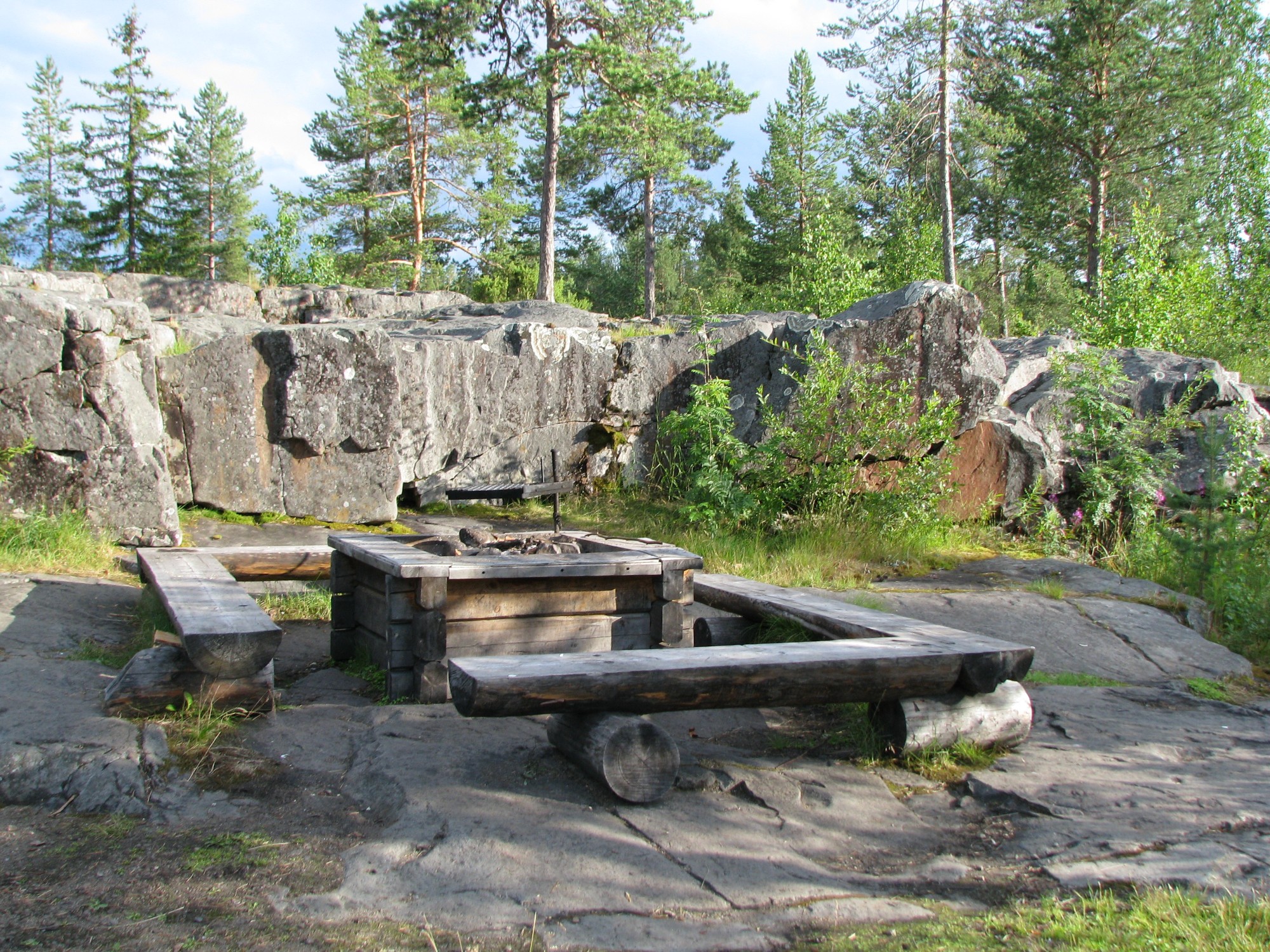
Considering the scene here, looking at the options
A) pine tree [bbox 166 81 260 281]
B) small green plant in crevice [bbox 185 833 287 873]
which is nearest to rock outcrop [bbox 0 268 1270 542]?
small green plant in crevice [bbox 185 833 287 873]

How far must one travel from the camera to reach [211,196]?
34938 millimetres

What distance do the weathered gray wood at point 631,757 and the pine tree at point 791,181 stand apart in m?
24.7

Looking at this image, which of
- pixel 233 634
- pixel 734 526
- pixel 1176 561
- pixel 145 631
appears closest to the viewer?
pixel 233 634

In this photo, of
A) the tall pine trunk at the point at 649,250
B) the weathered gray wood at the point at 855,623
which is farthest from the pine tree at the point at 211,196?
the weathered gray wood at the point at 855,623

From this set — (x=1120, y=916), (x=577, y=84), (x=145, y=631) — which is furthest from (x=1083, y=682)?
(x=577, y=84)

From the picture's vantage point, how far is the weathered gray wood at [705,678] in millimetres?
3062

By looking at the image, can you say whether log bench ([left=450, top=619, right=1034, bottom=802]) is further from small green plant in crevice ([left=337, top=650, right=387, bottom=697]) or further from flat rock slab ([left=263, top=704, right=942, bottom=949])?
small green plant in crevice ([left=337, top=650, right=387, bottom=697])

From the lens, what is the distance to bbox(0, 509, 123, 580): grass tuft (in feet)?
20.1

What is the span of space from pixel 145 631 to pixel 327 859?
2.80 metres

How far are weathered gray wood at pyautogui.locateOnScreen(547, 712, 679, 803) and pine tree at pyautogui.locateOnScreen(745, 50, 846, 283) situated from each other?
24.7 meters

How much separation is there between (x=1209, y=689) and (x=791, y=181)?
24.5 meters

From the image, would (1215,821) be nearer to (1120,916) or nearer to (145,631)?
(1120,916)

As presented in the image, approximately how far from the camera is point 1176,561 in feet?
24.7

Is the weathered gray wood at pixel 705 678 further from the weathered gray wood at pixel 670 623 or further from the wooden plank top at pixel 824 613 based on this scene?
the weathered gray wood at pixel 670 623
